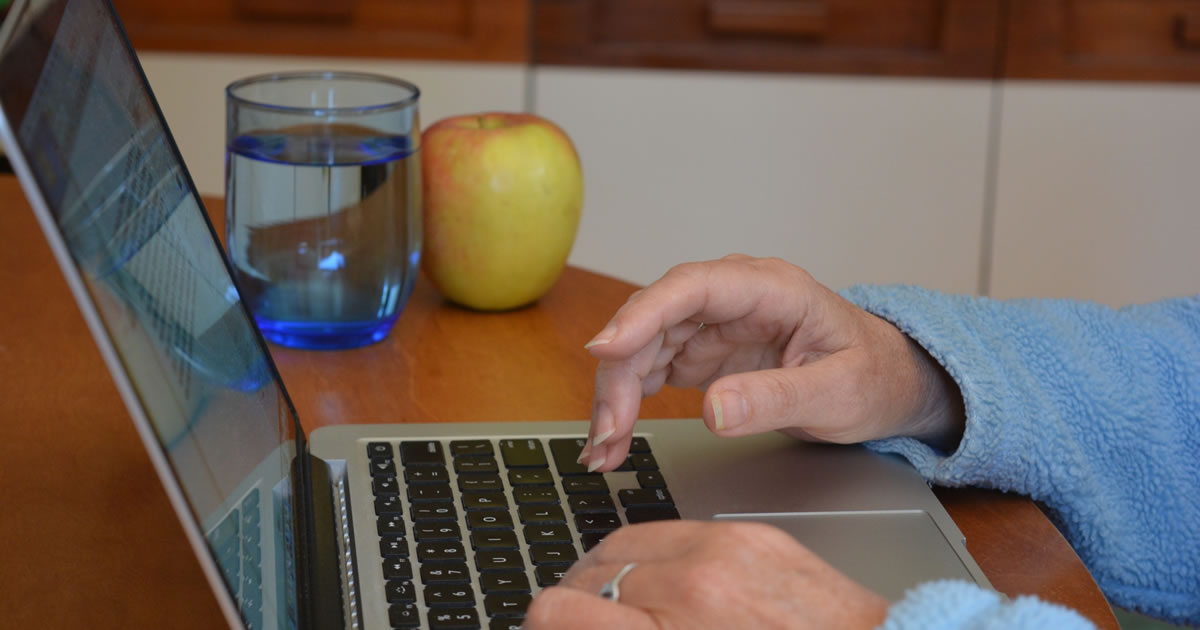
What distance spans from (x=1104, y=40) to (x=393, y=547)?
1630 mm

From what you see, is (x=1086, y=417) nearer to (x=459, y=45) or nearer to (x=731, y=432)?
(x=731, y=432)

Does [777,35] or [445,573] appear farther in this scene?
[777,35]

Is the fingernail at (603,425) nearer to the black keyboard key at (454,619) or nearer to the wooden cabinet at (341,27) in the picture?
the black keyboard key at (454,619)

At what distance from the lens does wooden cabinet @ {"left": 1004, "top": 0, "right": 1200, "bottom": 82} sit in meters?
1.82

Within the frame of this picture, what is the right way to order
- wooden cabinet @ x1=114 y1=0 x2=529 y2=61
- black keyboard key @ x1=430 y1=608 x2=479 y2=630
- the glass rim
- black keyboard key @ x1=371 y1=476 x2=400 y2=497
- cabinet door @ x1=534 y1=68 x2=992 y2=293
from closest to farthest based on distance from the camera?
black keyboard key @ x1=430 y1=608 x2=479 y2=630 → black keyboard key @ x1=371 y1=476 x2=400 y2=497 → the glass rim → wooden cabinet @ x1=114 y1=0 x2=529 y2=61 → cabinet door @ x1=534 y1=68 x2=992 y2=293

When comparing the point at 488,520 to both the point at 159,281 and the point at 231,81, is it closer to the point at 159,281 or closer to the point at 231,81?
the point at 159,281

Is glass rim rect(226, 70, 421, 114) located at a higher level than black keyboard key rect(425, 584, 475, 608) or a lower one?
higher

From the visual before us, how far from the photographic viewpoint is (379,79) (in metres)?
0.82

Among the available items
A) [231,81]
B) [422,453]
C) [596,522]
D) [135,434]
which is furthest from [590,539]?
[231,81]

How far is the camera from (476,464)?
61 centimetres

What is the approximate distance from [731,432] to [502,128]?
1.17ft

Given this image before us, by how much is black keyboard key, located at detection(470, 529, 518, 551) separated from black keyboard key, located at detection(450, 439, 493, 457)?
8cm

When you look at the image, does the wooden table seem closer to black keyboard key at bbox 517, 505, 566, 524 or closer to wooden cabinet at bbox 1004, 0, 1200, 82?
black keyboard key at bbox 517, 505, 566, 524

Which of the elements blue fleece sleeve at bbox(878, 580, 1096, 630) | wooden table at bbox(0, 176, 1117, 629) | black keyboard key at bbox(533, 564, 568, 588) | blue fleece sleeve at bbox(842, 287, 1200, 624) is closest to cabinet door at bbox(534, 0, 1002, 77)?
wooden table at bbox(0, 176, 1117, 629)
